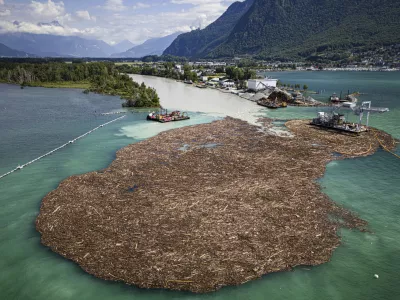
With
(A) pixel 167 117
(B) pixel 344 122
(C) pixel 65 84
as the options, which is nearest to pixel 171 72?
(C) pixel 65 84

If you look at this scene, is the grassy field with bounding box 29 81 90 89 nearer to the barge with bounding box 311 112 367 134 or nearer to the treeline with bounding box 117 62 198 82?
the treeline with bounding box 117 62 198 82

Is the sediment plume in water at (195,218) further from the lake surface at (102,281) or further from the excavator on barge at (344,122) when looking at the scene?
the excavator on barge at (344,122)

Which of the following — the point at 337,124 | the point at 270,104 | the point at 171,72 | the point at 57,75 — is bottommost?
the point at 337,124

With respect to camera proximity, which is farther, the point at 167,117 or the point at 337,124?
the point at 167,117

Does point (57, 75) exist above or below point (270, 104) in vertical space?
above

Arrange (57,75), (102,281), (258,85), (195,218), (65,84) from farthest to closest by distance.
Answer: (57,75)
(65,84)
(258,85)
(195,218)
(102,281)

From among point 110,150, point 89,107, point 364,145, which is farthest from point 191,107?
point 364,145

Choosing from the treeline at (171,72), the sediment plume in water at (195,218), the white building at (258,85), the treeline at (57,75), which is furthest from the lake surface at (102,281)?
the treeline at (171,72)

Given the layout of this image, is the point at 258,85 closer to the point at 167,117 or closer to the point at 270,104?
the point at 270,104
